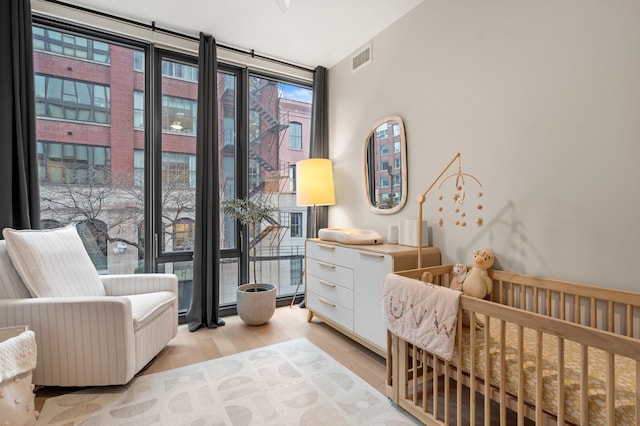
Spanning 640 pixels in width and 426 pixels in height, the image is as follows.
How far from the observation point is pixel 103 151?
2740 mm

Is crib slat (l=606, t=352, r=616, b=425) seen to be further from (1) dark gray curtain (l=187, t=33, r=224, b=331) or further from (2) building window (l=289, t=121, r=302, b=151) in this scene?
(2) building window (l=289, t=121, r=302, b=151)

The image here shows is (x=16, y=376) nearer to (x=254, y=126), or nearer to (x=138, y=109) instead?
(x=138, y=109)

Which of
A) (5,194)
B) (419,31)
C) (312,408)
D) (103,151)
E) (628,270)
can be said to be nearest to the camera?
(628,270)

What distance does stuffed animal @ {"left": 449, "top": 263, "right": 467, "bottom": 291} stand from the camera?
1.99 m

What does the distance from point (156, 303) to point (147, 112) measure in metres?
1.75

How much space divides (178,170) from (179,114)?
0.54 m

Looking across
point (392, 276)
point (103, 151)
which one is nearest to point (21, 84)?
point (103, 151)

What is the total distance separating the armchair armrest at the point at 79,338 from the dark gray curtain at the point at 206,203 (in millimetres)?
1009

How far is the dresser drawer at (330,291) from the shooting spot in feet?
8.12

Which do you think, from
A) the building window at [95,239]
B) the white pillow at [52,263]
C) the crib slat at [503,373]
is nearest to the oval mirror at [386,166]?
the crib slat at [503,373]

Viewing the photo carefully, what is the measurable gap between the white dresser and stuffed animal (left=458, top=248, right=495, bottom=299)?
1.15ft

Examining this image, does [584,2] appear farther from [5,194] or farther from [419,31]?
[5,194]

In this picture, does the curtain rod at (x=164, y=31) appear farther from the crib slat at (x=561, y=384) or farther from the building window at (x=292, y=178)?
Result: the crib slat at (x=561, y=384)

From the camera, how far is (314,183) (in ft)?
10.3
